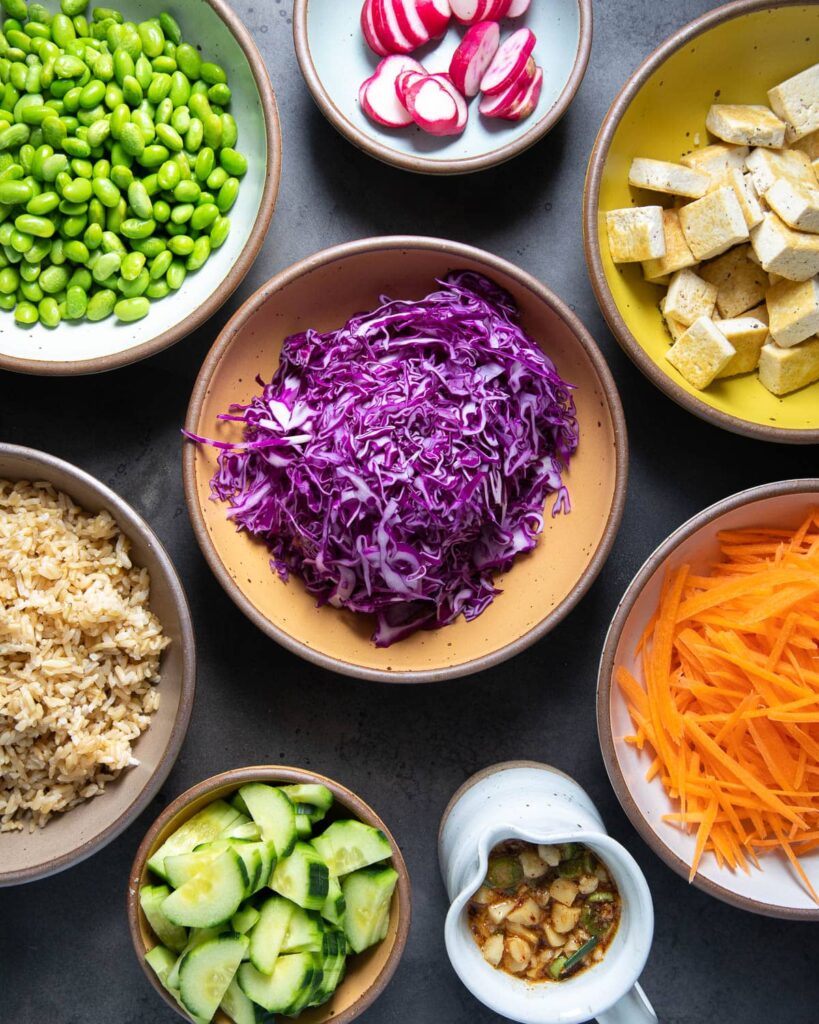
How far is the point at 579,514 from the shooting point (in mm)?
2109

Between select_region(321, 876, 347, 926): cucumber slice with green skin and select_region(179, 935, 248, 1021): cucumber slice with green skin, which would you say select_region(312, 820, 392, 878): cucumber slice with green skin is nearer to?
select_region(321, 876, 347, 926): cucumber slice with green skin

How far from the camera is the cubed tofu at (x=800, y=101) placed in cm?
208

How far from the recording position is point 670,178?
2072 millimetres

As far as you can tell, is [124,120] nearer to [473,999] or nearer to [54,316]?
[54,316]

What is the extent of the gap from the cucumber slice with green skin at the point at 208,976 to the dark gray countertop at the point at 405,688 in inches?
20.1

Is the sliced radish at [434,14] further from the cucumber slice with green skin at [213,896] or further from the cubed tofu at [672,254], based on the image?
the cucumber slice with green skin at [213,896]

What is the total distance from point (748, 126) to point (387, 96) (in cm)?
84

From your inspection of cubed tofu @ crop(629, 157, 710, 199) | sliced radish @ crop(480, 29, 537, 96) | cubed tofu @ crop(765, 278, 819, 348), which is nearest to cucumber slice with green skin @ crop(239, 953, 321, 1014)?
cubed tofu @ crop(765, 278, 819, 348)

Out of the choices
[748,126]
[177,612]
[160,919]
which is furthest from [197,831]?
[748,126]

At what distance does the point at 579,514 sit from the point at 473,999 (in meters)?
1.26

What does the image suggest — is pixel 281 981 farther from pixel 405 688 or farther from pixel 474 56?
pixel 474 56

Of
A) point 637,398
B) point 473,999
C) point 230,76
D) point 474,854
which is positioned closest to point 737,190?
point 637,398

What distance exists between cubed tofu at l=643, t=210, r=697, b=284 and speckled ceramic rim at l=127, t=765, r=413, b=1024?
1386 mm

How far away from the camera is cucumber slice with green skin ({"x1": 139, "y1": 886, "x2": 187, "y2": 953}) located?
1.88 metres
